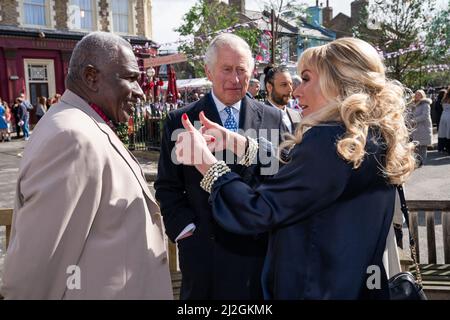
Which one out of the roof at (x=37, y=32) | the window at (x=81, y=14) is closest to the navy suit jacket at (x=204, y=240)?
the roof at (x=37, y=32)

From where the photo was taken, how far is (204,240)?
2541 mm

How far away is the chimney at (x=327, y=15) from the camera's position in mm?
54531

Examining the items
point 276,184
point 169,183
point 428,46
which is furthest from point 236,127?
point 428,46

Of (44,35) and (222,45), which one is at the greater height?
(44,35)

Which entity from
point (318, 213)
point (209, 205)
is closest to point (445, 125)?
point (209, 205)

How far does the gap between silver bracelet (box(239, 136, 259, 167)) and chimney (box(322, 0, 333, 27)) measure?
55757mm

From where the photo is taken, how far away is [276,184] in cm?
171

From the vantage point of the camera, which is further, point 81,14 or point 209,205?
point 81,14

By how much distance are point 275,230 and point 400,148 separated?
0.58 m

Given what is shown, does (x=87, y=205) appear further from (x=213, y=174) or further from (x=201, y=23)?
(x=201, y=23)

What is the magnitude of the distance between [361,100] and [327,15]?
56.8 m

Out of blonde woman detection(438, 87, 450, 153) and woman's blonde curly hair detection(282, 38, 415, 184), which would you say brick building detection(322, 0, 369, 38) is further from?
woman's blonde curly hair detection(282, 38, 415, 184)

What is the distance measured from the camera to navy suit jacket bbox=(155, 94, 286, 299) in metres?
2.45

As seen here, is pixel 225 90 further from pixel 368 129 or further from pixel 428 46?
pixel 428 46
